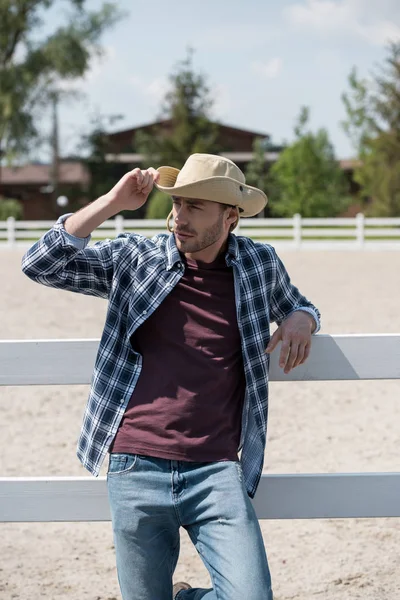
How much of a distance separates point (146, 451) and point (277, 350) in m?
0.66

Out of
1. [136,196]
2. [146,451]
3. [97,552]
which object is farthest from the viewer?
[97,552]

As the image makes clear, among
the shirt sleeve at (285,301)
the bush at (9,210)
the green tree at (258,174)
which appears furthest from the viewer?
the green tree at (258,174)

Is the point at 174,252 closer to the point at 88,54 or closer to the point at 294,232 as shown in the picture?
the point at 294,232

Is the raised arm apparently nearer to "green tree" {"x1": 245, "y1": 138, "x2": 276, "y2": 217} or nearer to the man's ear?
the man's ear

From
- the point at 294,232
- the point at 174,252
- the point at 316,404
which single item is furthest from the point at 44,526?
the point at 294,232

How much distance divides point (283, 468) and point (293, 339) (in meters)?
2.62

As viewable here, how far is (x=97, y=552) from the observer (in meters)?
4.02

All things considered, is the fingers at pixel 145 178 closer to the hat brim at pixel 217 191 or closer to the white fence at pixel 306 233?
the hat brim at pixel 217 191

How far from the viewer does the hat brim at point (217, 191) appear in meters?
2.50

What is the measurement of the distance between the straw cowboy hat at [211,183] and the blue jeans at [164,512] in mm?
761

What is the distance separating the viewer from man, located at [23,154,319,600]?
2428 millimetres

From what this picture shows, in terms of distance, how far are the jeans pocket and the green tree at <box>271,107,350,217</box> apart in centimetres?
3837

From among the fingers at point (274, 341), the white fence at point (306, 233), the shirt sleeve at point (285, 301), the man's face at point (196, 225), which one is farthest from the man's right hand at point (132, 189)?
the white fence at point (306, 233)

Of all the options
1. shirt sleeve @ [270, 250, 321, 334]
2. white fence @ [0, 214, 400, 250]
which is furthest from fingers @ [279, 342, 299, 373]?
white fence @ [0, 214, 400, 250]
